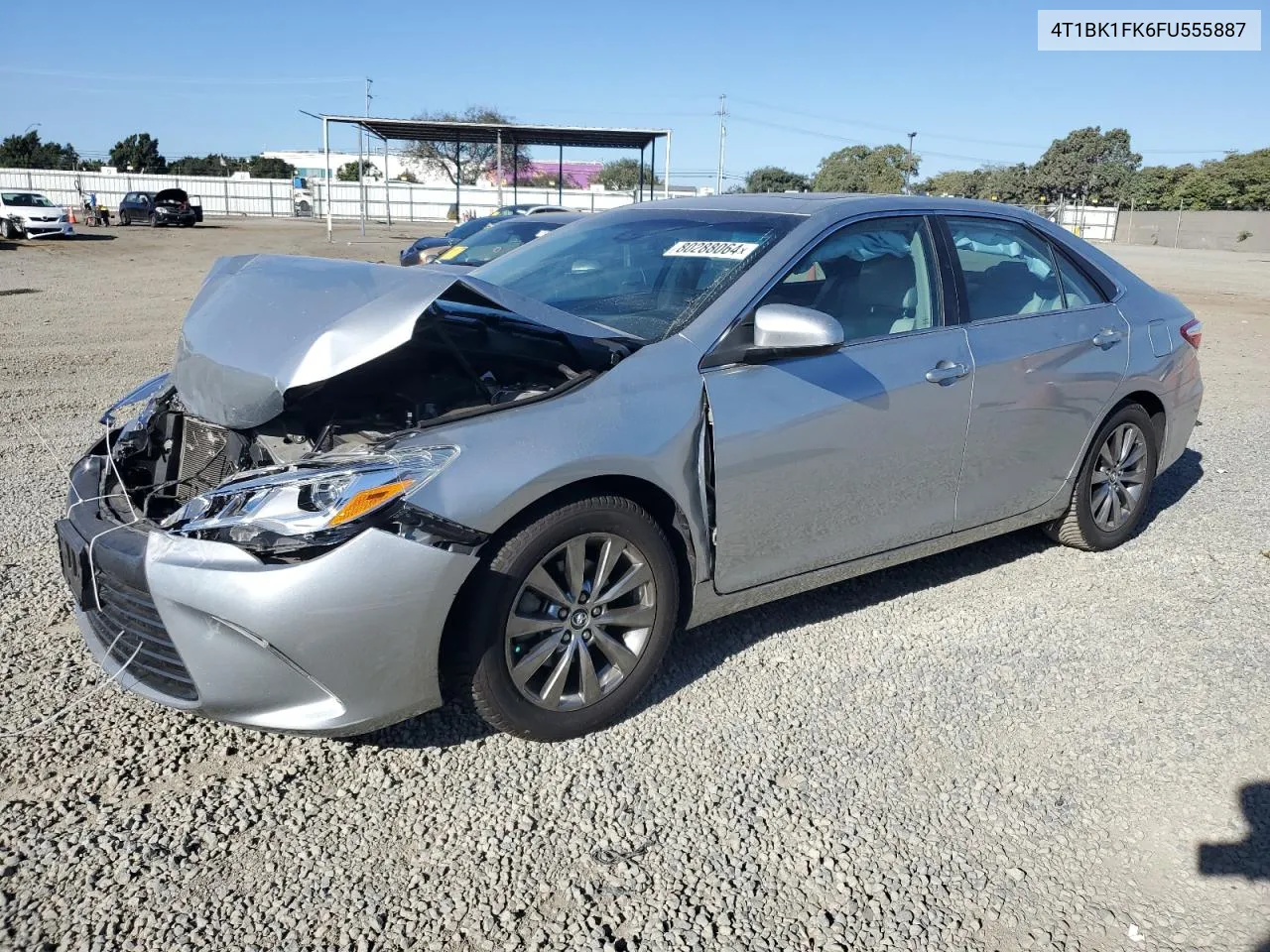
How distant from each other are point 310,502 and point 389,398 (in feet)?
2.87

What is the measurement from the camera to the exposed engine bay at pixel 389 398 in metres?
3.14

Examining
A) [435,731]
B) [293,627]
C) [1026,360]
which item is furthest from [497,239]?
[293,627]

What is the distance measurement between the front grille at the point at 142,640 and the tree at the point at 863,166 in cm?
5655

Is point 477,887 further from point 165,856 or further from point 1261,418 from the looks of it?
point 1261,418

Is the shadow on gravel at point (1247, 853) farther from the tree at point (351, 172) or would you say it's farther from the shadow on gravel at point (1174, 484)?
the tree at point (351, 172)

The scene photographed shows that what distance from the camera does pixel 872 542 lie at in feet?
12.4

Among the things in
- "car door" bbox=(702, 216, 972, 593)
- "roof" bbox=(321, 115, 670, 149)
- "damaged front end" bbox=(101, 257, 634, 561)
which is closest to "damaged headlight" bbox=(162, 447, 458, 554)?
"damaged front end" bbox=(101, 257, 634, 561)

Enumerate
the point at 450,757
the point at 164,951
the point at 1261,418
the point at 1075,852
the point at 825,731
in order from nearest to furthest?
the point at 164,951 < the point at 1075,852 < the point at 450,757 < the point at 825,731 < the point at 1261,418

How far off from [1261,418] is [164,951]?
8965mm

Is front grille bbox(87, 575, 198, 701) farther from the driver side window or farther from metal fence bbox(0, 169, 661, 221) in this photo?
metal fence bbox(0, 169, 661, 221)

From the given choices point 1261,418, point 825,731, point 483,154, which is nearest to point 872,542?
point 825,731

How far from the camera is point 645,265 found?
155 inches

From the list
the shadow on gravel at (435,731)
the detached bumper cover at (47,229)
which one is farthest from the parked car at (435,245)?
the detached bumper cover at (47,229)

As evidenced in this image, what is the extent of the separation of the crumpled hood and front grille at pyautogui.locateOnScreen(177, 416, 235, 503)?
15cm
